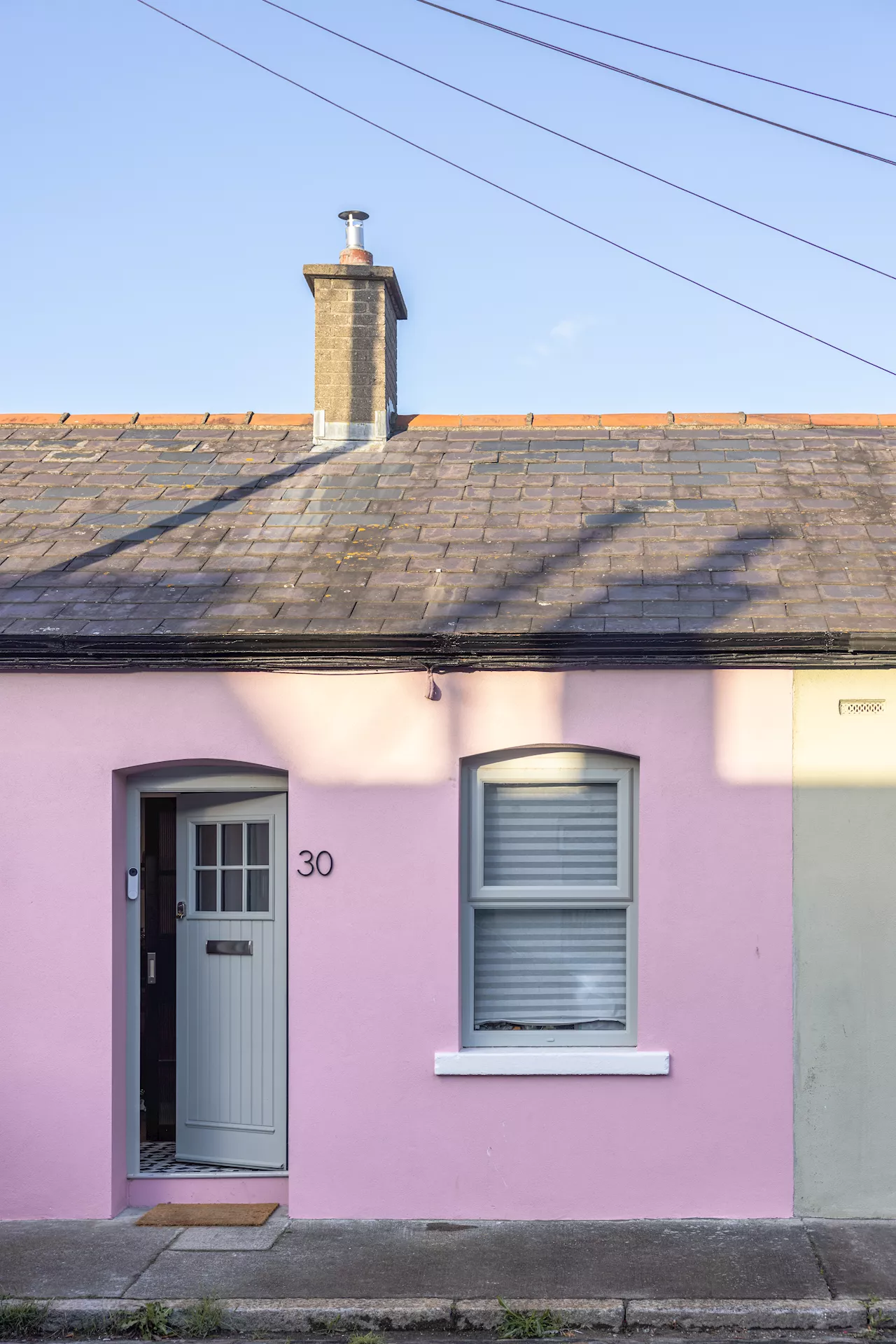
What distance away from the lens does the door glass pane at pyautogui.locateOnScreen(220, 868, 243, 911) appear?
7.64 meters

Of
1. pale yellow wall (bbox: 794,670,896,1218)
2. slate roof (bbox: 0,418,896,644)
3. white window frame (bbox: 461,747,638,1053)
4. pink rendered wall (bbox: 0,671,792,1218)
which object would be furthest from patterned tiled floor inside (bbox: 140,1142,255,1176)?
pale yellow wall (bbox: 794,670,896,1218)

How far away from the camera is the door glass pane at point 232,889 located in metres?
7.64

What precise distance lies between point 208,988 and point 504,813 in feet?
7.17

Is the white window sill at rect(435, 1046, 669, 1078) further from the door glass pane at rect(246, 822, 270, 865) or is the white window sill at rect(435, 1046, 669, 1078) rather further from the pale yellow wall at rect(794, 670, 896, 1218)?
the door glass pane at rect(246, 822, 270, 865)

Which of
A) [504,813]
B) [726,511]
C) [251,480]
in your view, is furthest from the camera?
[251,480]

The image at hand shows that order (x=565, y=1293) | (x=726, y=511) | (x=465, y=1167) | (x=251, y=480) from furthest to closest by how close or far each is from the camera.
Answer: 1. (x=251, y=480)
2. (x=726, y=511)
3. (x=465, y=1167)
4. (x=565, y=1293)

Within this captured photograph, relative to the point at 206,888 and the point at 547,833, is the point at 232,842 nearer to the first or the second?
the point at 206,888

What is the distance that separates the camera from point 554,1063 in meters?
6.94

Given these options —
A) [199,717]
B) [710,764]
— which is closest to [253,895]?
[199,717]

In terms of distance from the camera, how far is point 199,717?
7.23 meters

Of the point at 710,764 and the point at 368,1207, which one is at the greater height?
the point at 710,764

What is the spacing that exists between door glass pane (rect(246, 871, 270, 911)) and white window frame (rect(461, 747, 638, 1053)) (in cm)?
128

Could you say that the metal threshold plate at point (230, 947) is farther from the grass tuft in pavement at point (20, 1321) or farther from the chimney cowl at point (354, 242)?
the chimney cowl at point (354, 242)

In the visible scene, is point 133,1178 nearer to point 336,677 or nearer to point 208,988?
point 208,988
